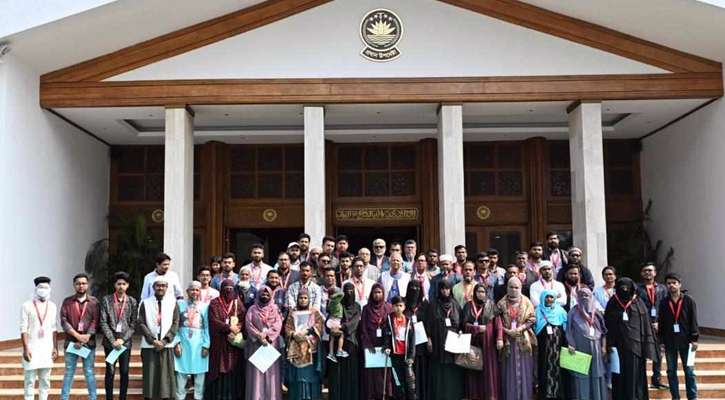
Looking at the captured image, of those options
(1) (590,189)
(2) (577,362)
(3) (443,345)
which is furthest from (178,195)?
(2) (577,362)

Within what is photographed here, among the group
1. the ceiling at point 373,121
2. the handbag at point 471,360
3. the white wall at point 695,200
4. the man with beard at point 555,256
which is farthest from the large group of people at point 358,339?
the ceiling at point 373,121

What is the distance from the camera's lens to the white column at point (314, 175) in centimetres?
1204

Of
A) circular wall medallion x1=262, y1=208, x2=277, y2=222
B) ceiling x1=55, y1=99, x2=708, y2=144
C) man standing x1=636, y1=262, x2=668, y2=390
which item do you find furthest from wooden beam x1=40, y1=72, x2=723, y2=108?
man standing x1=636, y1=262, x2=668, y2=390

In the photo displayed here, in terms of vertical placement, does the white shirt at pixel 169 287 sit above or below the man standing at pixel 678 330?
above

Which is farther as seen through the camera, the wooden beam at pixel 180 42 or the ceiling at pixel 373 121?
the ceiling at pixel 373 121

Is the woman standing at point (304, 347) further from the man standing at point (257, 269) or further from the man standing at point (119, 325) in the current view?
the man standing at point (119, 325)

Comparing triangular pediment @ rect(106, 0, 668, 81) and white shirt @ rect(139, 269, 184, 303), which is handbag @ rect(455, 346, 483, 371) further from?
triangular pediment @ rect(106, 0, 668, 81)

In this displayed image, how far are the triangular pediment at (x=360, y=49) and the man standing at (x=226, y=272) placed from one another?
4.03 metres

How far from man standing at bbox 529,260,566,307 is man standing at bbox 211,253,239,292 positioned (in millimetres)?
3545

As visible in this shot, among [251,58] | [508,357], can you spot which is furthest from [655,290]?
[251,58]

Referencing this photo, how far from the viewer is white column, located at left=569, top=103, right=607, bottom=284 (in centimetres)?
1205

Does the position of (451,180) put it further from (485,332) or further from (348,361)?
(348,361)

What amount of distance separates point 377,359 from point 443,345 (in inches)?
30.1

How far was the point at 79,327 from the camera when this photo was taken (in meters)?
8.48
